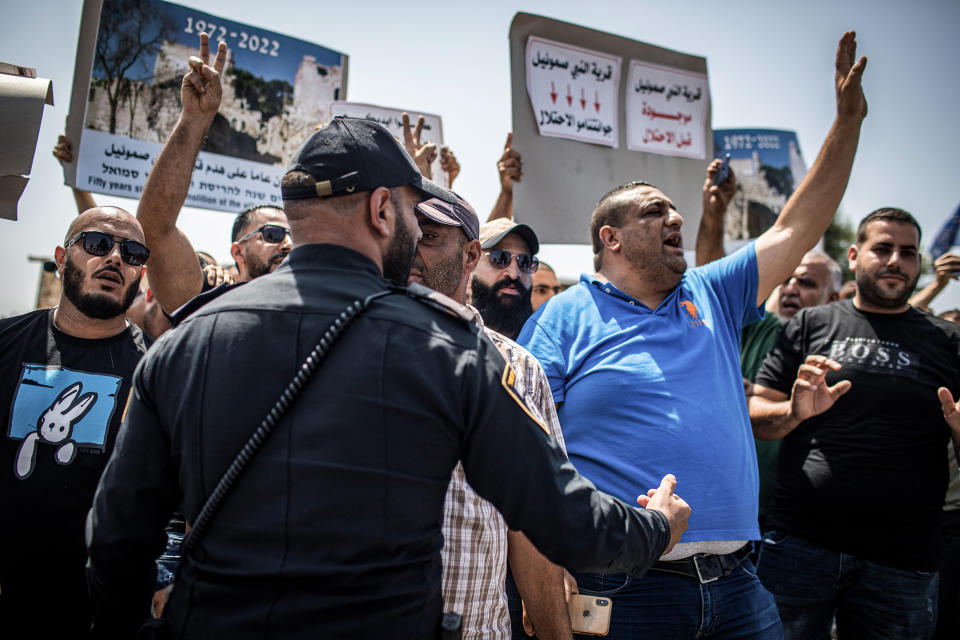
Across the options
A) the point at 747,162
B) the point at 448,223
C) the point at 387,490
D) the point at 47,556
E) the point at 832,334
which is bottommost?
→ the point at 47,556

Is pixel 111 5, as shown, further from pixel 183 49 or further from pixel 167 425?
pixel 167 425

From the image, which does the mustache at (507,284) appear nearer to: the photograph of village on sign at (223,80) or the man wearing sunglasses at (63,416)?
the man wearing sunglasses at (63,416)

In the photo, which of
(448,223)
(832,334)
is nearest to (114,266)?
(448,223)

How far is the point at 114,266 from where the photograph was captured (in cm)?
288

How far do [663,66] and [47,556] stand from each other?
15.3 ft

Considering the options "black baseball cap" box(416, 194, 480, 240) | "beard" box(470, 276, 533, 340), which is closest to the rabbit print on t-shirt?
"black baseball cap" box(416, 194, 480, 240)

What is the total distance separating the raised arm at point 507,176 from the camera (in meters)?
4.31

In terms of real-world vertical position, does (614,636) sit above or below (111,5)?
below

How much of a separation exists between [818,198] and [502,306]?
1567 mm

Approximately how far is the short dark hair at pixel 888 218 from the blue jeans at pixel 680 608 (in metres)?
2.27

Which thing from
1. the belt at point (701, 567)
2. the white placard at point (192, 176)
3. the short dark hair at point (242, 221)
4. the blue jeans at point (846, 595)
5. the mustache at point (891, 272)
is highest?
the white placard at point (192, 176)

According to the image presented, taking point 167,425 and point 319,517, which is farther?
point 167,425

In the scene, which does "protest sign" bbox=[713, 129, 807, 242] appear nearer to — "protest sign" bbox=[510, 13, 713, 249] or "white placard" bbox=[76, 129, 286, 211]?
"protest sign" bbox=[510, 13, 713, 249]

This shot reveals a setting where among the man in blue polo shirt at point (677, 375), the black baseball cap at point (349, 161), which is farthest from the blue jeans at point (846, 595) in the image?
the black baseball cap at point (349, 161)
